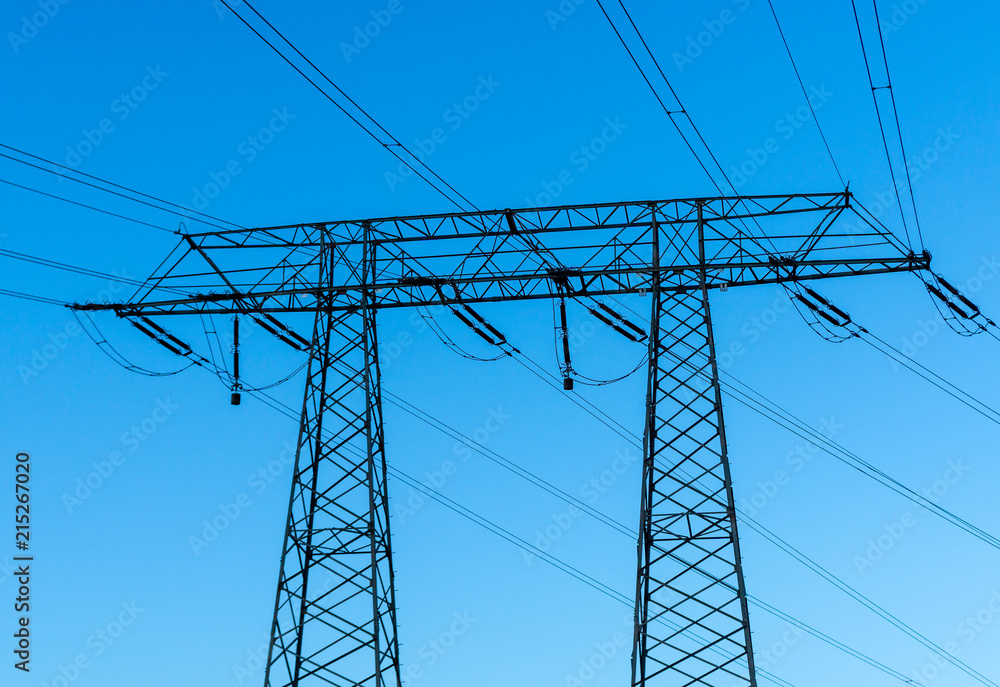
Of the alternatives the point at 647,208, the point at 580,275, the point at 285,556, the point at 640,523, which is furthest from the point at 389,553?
the point at 647,208

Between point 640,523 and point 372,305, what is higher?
point 372,305

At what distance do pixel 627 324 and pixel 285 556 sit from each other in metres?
9.93

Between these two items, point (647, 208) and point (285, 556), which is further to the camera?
point (647, 208)

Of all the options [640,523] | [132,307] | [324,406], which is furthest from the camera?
[132,307]

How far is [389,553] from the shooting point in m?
27.7

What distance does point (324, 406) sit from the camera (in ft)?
93.7

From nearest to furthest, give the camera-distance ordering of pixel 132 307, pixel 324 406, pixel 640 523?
pixel 640 523 → pixel 324 406 → pixel 132 307

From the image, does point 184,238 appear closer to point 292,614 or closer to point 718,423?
point 292,614

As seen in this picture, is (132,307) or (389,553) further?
(132,307)

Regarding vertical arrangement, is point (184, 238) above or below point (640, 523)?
above

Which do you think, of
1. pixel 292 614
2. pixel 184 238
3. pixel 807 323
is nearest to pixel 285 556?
pixel 292 614

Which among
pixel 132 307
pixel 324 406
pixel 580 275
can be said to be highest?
pixel 580 275

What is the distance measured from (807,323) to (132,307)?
16.2m

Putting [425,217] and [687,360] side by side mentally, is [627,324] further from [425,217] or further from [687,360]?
[425,217]
